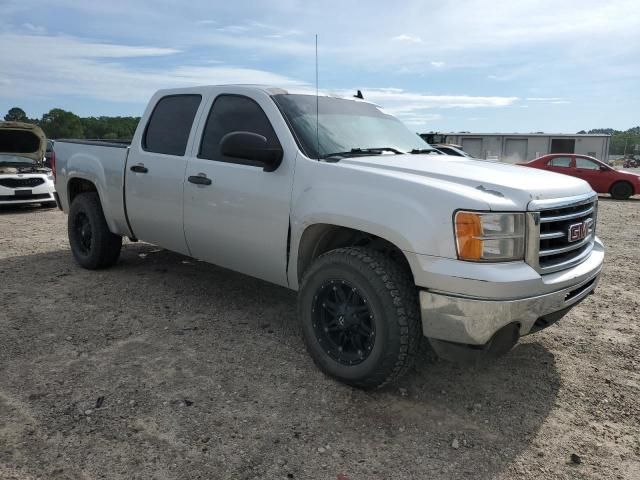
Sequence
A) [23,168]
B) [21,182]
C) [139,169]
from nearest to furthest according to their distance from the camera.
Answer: [139,169]
[21,182]
[23,168]

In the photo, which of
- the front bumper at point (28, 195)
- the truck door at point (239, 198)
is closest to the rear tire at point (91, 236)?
the truck door at point (239, 198)

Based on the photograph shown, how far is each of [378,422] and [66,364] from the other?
208 cm

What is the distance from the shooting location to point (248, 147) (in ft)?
11.0

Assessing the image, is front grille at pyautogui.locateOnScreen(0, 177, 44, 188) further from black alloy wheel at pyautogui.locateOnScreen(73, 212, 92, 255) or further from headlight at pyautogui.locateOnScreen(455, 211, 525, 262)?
headlight at pyautogui.locateOnScreen(455, 211, 525, 262)

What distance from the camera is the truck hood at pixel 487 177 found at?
2.77m

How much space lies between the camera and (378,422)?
9.39ft

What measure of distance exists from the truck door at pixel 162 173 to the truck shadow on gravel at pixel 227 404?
74cm

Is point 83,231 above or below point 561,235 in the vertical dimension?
below

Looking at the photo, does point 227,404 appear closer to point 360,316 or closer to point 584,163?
point 360,316

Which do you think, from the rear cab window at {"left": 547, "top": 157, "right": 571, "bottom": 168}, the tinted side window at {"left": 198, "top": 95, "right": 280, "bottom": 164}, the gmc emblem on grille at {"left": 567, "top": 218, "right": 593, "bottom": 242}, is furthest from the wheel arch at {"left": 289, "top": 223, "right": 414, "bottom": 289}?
the rear cab window at {"left": 547, "top": 157, "right": 571, "bottom": 168}

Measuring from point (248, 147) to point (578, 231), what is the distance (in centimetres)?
208

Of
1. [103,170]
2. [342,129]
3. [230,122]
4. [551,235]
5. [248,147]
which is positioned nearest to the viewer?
[551,235]

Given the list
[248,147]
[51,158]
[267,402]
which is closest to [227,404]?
[267,402]

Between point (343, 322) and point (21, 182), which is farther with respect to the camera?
point (21, 182)
